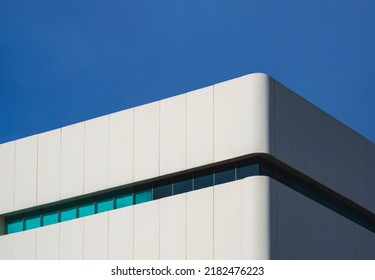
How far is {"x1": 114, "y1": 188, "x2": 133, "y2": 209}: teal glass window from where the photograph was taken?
149 feet

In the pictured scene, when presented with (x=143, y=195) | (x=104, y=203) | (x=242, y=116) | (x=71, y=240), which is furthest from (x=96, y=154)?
(x=242, y=116)

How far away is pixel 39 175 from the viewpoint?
47.9 meters

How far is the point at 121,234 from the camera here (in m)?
44.5

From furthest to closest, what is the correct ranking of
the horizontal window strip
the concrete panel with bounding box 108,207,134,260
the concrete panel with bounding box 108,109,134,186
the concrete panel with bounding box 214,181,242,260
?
the concrete panel with bounding box 108,109,134,186
the concrete panel with bounding box 108,207,134,260
the horizontal window strip
the concrete panel with bounding box 214,181,242,260

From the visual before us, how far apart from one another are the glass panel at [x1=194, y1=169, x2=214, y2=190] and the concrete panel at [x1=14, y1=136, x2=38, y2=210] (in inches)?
297

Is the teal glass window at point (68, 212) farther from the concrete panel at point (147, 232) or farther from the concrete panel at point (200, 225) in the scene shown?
the concrete panel at point (200, 225)

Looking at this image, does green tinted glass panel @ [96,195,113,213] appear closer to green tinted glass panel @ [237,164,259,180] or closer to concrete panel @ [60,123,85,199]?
concrete panel @ [60,123,85,199]

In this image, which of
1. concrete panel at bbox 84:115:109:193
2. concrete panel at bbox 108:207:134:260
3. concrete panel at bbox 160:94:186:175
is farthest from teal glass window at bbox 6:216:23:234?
concrete panel at bbox 160:94:186:175

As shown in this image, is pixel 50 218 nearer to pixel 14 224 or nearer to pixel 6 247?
pixel 14 224

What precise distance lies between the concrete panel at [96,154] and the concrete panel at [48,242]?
6.65ft

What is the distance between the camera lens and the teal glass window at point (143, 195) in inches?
1766

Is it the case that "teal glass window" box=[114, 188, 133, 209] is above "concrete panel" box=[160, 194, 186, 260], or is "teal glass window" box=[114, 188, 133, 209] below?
above

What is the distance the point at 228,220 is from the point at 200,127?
149 inches
